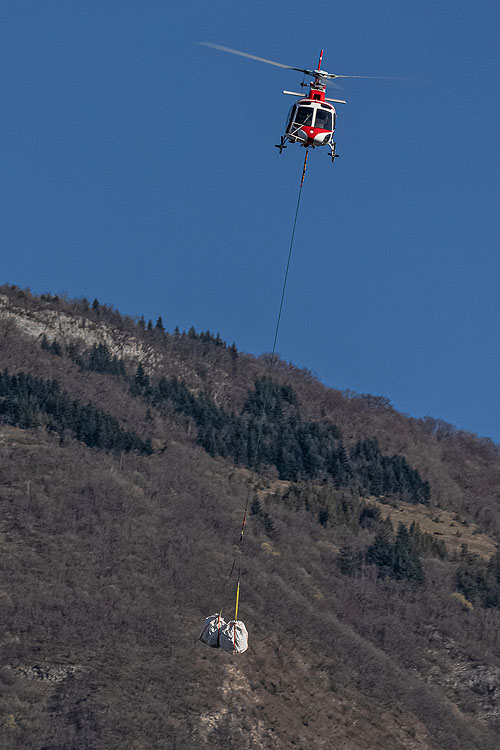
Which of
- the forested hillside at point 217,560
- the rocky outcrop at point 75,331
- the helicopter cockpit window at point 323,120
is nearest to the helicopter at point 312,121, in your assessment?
the helicopter cockpit window at point 323,120

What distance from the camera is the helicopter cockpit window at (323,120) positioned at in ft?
128

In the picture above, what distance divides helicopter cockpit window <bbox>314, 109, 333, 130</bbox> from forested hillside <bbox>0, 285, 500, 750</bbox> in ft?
87.9

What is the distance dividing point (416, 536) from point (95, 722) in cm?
4019

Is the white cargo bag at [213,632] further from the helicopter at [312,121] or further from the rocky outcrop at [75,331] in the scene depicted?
the rocky outcrop at [75,331]

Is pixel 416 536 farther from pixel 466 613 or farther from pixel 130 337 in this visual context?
pixel 130 337

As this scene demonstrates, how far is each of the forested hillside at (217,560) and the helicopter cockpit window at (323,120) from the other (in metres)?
26.8

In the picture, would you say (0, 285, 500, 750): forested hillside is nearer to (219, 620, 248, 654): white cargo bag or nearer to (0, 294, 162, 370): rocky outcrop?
(0, 294, 162, 370): rocky outcrop

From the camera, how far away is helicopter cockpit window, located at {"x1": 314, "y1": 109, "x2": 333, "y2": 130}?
3903 cm

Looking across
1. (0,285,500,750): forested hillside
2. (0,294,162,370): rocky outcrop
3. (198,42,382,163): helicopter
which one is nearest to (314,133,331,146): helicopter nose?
(198,42,382,163): helicopter

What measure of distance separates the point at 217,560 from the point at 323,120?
3764 centimetres

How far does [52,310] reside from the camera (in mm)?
121000

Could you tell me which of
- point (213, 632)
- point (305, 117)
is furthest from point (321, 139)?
point (213, 632)

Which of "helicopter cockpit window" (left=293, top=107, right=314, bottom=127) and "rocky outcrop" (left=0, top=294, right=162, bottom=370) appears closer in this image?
"helicopter cockpit window" (left=293, top=107, right=314, bottom=127)

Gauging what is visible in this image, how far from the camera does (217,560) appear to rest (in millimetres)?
71125
